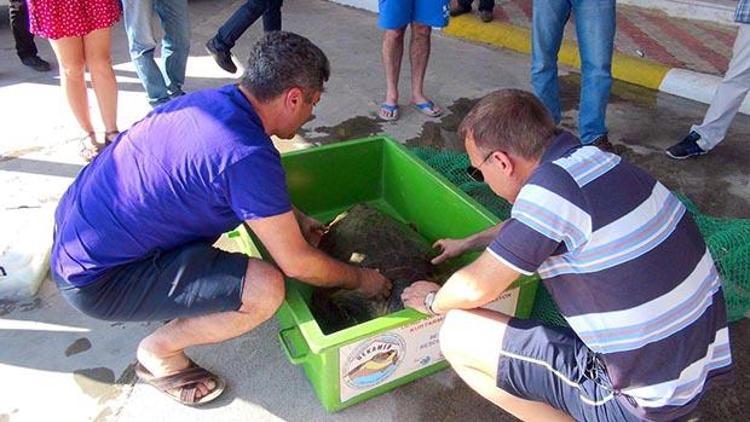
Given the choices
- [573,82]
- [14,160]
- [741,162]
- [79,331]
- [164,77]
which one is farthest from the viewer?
[573,82]

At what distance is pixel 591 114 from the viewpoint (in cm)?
326

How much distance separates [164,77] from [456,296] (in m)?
2.79

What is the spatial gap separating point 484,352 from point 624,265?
0.47 m

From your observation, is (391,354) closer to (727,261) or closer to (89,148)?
(727,261)

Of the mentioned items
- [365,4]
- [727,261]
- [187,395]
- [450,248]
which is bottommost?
[187,395]

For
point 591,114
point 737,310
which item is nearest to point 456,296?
point 737,310

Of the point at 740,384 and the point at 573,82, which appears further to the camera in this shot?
the point at 573,82

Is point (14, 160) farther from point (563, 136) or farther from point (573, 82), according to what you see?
point (573, 82)

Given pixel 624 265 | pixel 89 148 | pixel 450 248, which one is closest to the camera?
pixel 624 265

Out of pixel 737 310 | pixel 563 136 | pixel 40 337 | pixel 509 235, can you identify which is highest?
pixel 563 136

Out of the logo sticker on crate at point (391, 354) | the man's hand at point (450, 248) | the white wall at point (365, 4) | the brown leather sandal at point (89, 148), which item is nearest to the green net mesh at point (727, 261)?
the logo sticker on crate at point (391, 354)

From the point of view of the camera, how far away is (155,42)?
3.30m

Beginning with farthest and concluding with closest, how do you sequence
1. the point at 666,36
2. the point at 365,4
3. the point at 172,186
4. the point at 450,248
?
the point at 365,4 < the point at 666,36 < the point at 450,248 < the point at 172,186

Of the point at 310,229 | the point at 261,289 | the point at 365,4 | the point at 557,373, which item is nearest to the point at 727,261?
the point at 557,373
